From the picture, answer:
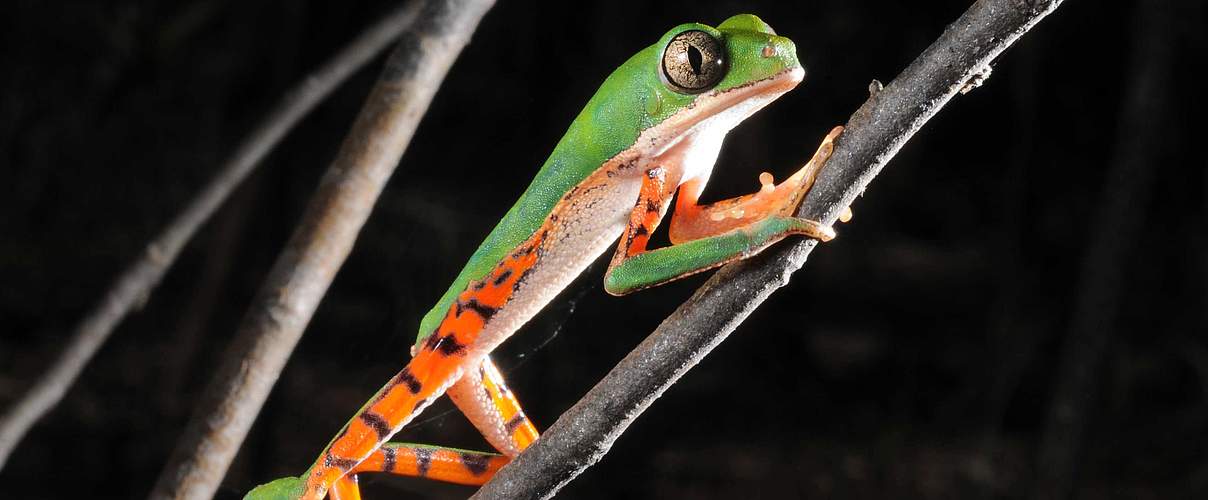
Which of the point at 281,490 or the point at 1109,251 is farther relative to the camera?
the point at 1109,251

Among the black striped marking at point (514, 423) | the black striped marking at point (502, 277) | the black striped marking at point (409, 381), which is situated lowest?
the black striped marking at point (514, 423)

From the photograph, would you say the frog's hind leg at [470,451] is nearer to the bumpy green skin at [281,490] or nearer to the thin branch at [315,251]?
the bumpy green skin at [281,490]

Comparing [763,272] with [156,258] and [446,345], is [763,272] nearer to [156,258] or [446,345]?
[446,345]

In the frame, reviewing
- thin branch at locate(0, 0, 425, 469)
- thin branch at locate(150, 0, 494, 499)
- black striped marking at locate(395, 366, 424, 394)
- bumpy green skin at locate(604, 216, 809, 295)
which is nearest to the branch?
bumpy green skin at locate(604, 216, 809, 295)

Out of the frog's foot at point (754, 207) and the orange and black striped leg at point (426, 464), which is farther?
the orange and black striped leg at point (426, 464)

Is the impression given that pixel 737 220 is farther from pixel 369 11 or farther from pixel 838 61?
pixel 369 11

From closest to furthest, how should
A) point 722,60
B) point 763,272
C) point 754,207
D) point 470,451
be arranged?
point 763,272
point 722,60
point 754,207
point 470,451

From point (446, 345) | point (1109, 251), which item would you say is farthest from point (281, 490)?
point (1109, 251)

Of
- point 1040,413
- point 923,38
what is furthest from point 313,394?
point 1040,413

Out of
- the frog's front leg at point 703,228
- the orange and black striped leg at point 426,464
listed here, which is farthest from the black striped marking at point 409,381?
the frog's front leg at point 703,228
